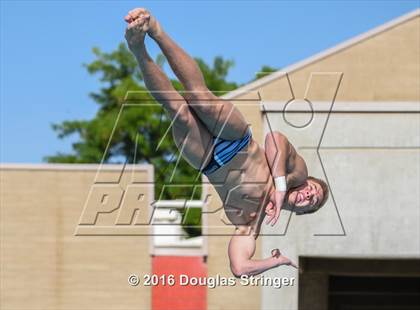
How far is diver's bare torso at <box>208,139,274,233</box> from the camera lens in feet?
35.8

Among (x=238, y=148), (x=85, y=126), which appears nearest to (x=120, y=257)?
(x=238, y=148)

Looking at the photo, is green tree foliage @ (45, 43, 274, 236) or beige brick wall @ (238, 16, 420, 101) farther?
green tree foliage @ (45, 43, 274, 236)

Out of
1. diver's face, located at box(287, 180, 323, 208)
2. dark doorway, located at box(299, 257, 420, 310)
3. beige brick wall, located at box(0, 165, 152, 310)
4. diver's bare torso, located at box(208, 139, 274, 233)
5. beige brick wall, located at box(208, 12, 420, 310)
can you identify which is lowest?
diver's bare torso, located at box(208, 139, 274, 233)

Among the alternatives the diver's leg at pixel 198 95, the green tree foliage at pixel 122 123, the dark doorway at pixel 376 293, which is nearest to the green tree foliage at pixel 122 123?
the green tree foliage at pixel 122 123

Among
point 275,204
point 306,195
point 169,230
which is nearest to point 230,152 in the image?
point 275,204

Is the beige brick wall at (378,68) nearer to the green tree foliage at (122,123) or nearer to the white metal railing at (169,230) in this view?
the white metal railing at (169,230)

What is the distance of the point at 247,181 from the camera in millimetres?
11328

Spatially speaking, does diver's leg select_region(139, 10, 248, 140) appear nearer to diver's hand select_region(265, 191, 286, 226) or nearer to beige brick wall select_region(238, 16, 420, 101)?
diver's hand select_region(265, 191, 286, 226)

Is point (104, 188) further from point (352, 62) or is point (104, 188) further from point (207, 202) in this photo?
point (352, 62)

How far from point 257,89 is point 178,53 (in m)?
6.88

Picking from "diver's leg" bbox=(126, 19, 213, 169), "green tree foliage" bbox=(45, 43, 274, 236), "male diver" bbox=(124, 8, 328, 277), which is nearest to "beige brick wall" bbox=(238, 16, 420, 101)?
"male diver" bbox=(124, 8, 328, 277)

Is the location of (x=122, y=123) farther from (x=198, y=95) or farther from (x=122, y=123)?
(x=198, y=95)

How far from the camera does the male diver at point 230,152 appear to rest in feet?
30.2

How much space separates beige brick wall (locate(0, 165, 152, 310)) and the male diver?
370 centimetres
